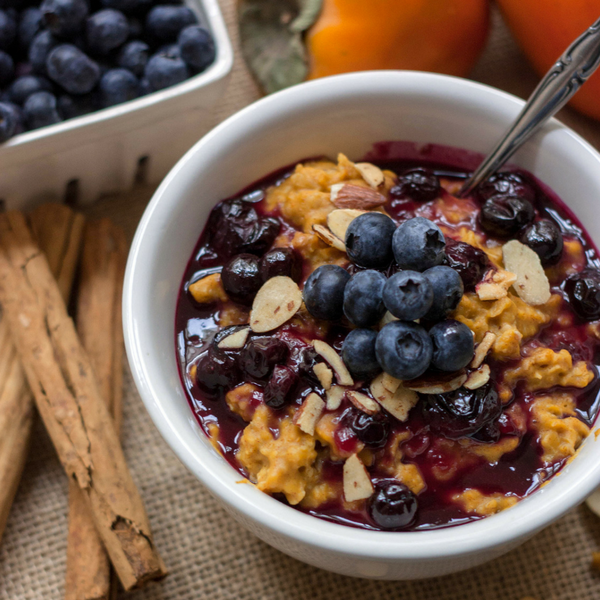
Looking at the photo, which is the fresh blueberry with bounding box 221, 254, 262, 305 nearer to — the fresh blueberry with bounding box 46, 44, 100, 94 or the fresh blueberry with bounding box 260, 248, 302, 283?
the fresh blueberry with bounding box 260, 248, 302, 283

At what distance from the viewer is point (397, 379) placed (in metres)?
1.49

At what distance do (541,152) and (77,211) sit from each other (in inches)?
64.4

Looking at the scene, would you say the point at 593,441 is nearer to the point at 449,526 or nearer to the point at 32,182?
the point at 449,526

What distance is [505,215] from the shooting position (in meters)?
1.73

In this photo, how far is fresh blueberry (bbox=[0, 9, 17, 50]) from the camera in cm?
224

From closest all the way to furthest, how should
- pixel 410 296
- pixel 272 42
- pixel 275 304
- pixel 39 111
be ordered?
pixel 410 296, pixel 275 304, pixel 39 111, pixel 272 42

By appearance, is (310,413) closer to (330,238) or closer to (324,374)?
(324,374)

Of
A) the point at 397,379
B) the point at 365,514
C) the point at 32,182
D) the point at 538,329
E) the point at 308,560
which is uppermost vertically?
the point at 538,329

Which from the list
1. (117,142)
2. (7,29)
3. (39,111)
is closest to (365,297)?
(117,142)

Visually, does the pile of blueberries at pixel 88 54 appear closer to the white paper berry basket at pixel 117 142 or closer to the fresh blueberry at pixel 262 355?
the white paper berry basket at pixel 117 142

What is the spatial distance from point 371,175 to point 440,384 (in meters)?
0.60

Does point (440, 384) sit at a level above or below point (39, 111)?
above


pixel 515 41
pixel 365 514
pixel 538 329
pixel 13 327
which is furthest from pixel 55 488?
pixel 515 41

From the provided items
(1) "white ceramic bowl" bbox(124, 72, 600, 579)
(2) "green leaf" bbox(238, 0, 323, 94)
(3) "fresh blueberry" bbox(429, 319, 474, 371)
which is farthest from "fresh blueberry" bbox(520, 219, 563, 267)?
(2) "green leaf" bbox(238, 0, 323, 94)
